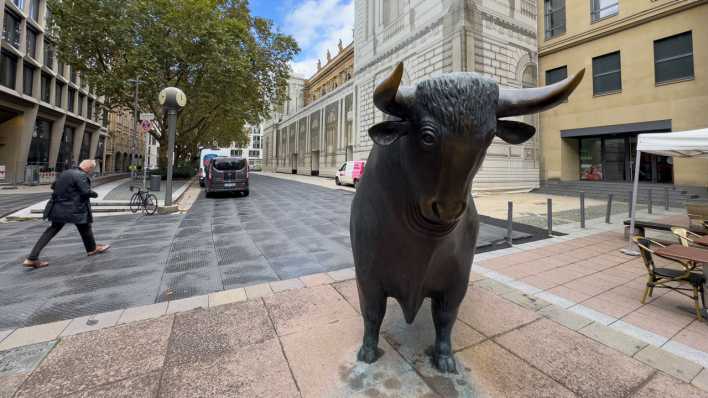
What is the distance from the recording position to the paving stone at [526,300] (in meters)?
3.30

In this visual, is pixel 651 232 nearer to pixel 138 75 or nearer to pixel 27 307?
pixel 27 307

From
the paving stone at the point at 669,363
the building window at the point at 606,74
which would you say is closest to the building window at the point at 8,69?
the paving stone at the point at 669,363

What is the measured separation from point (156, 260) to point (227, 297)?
236 centimetres

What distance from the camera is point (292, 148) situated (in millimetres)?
49125

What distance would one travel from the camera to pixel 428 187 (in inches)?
51.6

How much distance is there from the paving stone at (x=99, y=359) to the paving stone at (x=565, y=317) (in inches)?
145

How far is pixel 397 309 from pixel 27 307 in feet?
13.7

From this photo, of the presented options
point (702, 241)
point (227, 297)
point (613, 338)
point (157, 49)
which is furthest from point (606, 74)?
point (157, 49)

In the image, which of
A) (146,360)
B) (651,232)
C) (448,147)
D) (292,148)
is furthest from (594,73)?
(292,148)

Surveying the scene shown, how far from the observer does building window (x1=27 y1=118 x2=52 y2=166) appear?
74.3 ft

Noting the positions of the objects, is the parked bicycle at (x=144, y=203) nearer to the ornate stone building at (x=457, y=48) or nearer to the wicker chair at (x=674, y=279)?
the ornate stone building at (x=457, y=48)

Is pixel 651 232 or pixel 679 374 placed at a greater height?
pixel 651 232

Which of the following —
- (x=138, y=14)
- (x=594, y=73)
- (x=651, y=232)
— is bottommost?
(x=651, y=232)

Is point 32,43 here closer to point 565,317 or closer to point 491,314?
point 491,314
